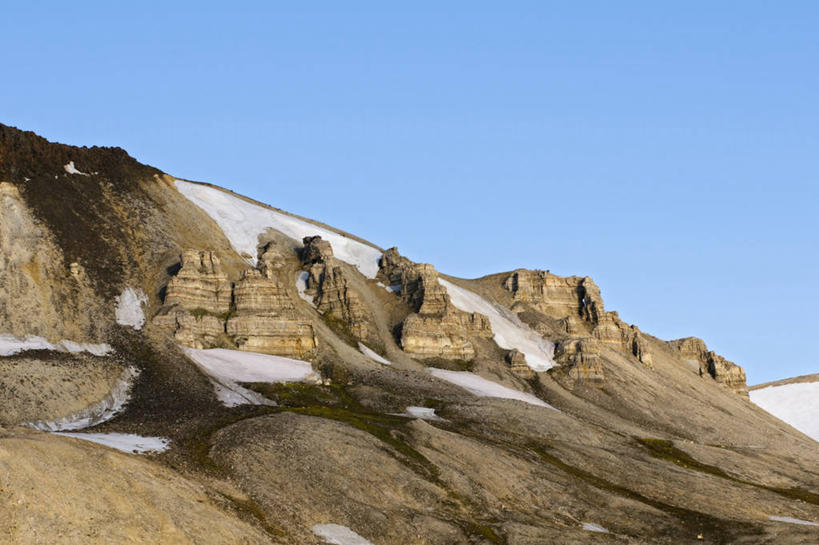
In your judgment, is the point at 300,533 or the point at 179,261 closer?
the point at 300,533

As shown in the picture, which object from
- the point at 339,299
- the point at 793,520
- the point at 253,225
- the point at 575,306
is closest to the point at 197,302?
the point at 339,299

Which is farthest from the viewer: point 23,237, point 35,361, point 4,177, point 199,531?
point 4,177

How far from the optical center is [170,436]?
3140 inches

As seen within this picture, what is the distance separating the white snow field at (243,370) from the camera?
10762cm

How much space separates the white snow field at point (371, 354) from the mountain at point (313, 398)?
27.0 inches

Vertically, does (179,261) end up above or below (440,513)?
above

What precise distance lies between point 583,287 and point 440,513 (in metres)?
124

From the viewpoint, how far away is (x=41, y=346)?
102 meters

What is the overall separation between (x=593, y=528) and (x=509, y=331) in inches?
3653

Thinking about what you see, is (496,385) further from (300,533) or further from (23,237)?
(300,533)

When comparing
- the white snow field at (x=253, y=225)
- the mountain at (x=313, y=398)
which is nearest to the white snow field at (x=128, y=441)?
the mountain at (x=313, y=398)

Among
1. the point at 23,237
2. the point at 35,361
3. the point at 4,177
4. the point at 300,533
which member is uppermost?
the point at 4,177

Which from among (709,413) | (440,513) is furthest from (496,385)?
(440,513)

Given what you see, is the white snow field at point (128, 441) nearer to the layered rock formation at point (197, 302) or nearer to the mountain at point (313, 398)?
the mountain at point (313, 398)
